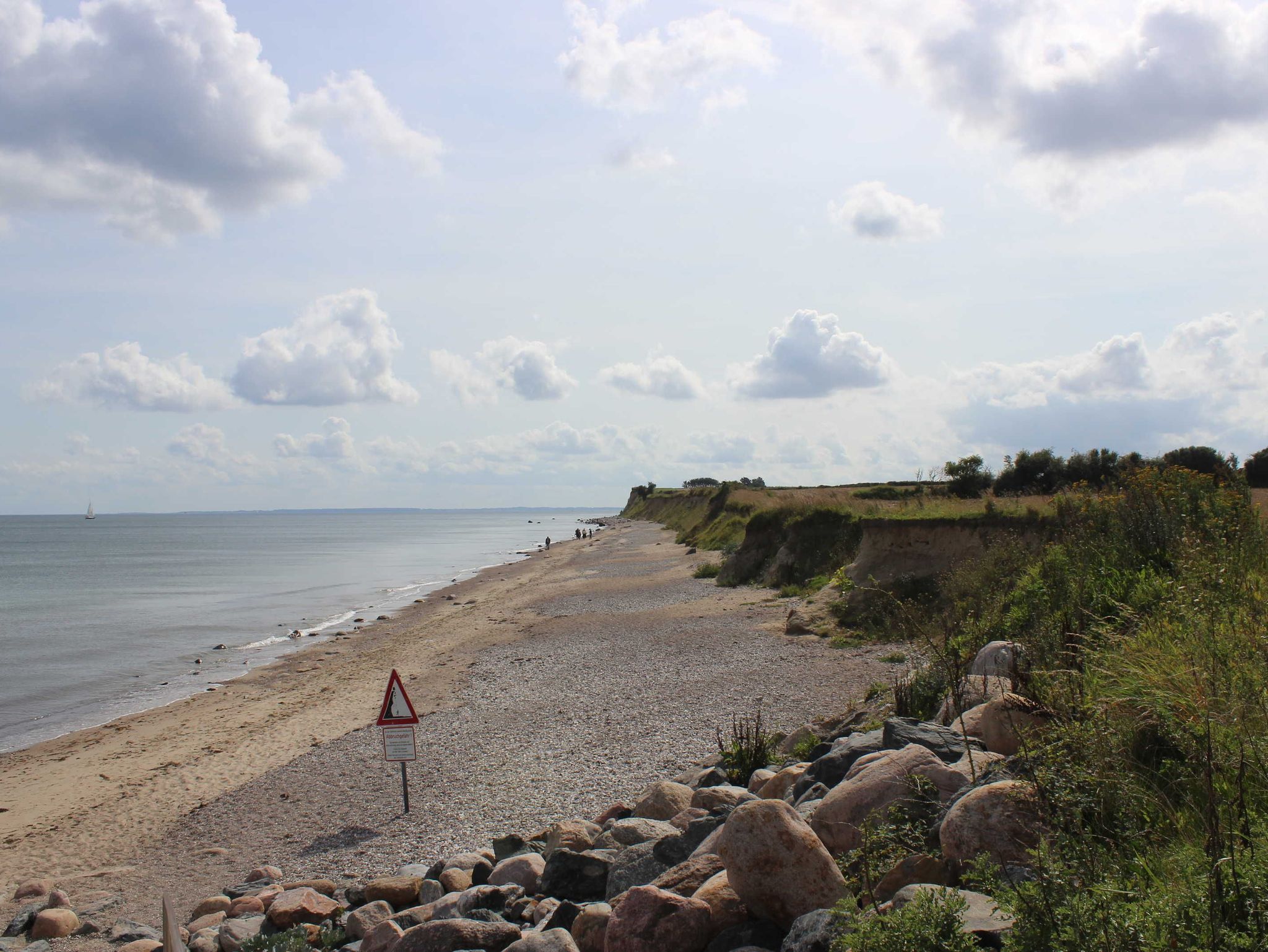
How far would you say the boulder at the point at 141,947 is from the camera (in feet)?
23.9

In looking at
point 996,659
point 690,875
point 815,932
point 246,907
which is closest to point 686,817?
point 690,875

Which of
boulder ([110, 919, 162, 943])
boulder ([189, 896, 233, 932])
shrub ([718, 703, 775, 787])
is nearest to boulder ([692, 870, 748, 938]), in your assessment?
shrub ([718, 703, 775, 787])

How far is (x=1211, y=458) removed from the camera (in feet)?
97.9

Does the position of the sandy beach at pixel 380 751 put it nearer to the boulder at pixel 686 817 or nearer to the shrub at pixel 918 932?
the boulder at pixel 686 817

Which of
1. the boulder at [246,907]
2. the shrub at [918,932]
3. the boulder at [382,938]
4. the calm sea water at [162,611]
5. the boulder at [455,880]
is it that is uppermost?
the shrub at [918,932]

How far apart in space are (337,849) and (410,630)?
64.0 feet

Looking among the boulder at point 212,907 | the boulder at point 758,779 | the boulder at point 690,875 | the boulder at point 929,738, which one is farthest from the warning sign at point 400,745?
the boulder at point 929,738

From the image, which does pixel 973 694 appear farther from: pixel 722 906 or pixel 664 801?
pixel 722 906

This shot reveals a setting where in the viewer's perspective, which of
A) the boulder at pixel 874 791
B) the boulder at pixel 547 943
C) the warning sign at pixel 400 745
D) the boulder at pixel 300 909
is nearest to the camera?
the boulder at pixel 547 943

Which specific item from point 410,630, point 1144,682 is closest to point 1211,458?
point 410,630

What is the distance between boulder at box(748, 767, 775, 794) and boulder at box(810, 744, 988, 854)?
2.32 meters

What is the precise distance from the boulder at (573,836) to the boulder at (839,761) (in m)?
1.88

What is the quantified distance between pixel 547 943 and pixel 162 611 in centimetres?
3870

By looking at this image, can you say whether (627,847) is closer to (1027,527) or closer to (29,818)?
(29,818)
